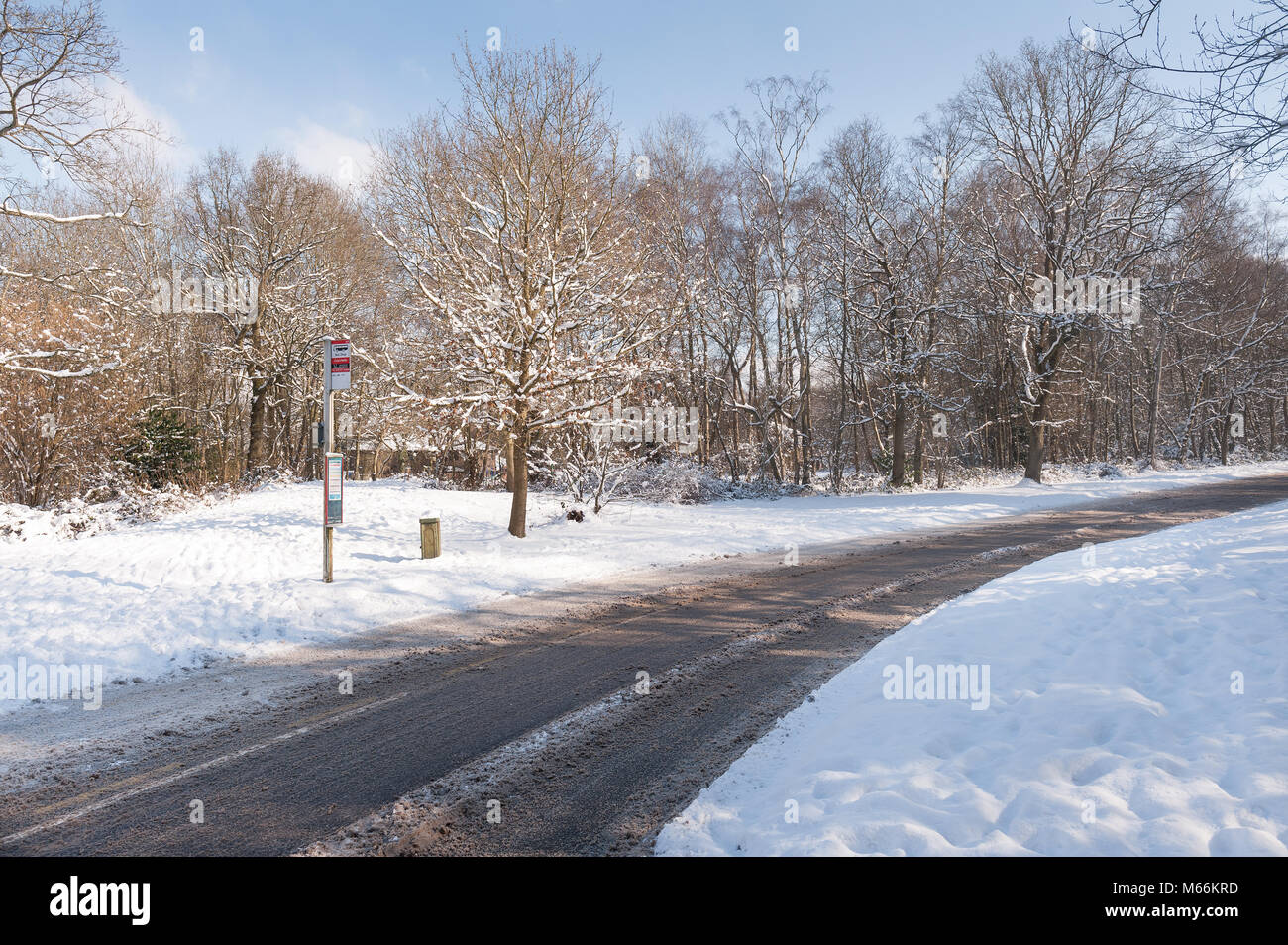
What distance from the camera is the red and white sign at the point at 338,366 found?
9.83 meters

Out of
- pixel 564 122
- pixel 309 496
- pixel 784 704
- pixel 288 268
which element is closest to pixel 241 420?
pixel 288 268

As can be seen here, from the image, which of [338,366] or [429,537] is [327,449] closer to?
[338,366]

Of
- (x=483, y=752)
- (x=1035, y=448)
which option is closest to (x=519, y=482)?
(x=483, y=752)

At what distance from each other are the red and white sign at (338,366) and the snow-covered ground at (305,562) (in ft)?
9.66

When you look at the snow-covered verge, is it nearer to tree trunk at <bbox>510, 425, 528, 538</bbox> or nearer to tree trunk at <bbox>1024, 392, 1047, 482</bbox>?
tree trunk at <bbox>510, 425, 528, 538</bbox>

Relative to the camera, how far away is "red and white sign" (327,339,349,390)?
9.83 m

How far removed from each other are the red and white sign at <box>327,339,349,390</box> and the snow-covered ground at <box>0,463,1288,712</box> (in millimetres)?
2944

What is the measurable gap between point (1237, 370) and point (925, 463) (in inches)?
882

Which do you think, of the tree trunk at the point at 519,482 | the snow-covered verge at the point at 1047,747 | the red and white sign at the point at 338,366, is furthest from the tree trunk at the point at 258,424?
the snow-covered verge at the point at 1047,747

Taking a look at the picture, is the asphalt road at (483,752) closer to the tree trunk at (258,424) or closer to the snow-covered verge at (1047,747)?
the snow-covered verge at (1047,747)

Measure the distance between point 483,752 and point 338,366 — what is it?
7.22m

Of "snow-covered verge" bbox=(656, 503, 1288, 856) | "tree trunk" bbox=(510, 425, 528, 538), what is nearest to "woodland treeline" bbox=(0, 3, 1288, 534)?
"tree trunk" bbox=(510, 425, 528, 538)

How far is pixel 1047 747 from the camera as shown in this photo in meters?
4.22
